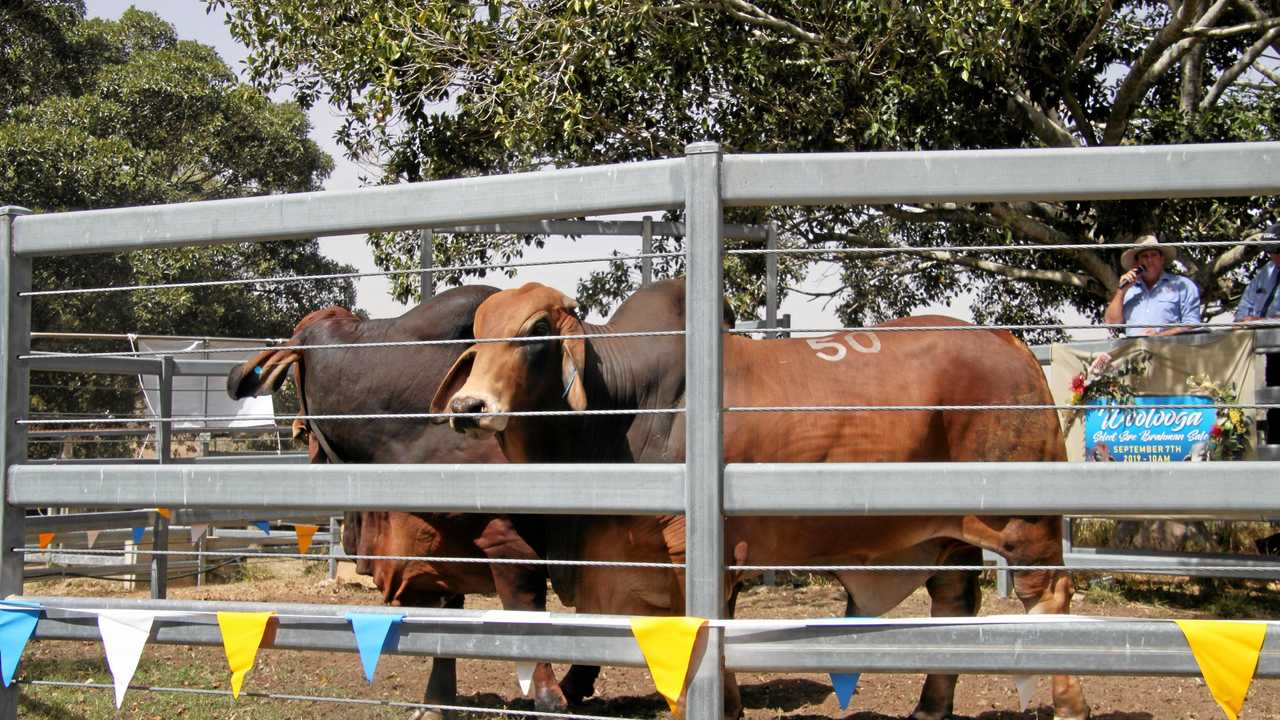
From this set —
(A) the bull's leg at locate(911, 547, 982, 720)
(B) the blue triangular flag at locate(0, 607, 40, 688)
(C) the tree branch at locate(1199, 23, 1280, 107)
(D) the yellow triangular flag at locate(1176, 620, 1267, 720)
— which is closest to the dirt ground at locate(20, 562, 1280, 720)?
(A) the bull's leg at locate(911, 547, 982, 720)

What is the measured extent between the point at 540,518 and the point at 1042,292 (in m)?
11.8

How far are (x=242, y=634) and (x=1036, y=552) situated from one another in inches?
131

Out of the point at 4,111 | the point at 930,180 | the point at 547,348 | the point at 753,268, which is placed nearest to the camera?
the point at 930,180

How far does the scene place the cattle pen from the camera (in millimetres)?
2396

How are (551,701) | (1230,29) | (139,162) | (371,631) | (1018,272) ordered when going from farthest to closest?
(139,162) → (1018,272) → (1230,29) → (551,701) → (371,631)

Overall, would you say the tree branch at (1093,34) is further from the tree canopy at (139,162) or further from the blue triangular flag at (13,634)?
the tree canopy at (139,162)

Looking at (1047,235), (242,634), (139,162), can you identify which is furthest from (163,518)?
(139,162)

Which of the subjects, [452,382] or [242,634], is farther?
[452,382]

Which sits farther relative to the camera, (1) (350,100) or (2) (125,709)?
(1) (350,100)

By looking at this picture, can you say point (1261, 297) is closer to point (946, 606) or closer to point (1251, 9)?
point (946, 606)

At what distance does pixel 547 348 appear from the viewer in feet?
14.6

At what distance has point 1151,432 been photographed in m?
7.99

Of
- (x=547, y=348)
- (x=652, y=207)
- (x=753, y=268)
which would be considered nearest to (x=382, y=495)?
(x=652, y=207)

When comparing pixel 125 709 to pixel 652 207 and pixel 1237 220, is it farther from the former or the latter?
pixel 1237 220
